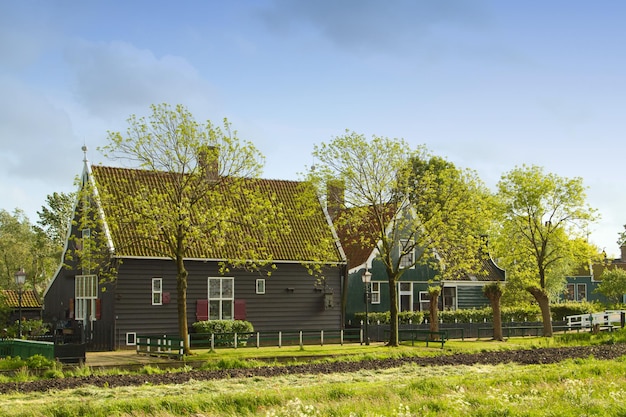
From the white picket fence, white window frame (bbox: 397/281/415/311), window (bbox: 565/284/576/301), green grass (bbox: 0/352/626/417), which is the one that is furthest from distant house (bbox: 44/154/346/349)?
window (bbox: 565/284/576/301)

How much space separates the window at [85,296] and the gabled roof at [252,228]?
3105mm

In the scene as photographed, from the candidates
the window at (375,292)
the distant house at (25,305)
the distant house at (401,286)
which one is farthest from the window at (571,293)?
the distant house at (25,305)

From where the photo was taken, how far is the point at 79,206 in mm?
35844

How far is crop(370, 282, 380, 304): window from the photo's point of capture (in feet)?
139

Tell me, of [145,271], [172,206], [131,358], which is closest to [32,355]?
[131,358]

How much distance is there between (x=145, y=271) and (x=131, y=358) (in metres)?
5.96

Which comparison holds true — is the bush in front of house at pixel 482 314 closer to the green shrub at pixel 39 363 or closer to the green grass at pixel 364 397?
the green grass at pixel 364 397

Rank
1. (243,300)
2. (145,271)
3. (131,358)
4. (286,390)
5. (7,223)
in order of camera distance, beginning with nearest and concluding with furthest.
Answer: (286,390), (131,358), (145,271), (243,300), (7,223)

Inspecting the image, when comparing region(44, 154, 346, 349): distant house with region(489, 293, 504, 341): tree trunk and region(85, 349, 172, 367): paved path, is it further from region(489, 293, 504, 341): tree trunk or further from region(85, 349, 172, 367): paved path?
region(489, 293, 504, 341): tree trunk

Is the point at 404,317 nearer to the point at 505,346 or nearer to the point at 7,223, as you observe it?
the point at 505,346

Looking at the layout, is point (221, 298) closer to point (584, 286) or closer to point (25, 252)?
point (25, 252)

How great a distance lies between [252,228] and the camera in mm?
31047

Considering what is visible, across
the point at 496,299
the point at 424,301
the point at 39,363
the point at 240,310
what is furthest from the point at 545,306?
the point at 39,363

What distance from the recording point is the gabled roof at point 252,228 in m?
32.3
